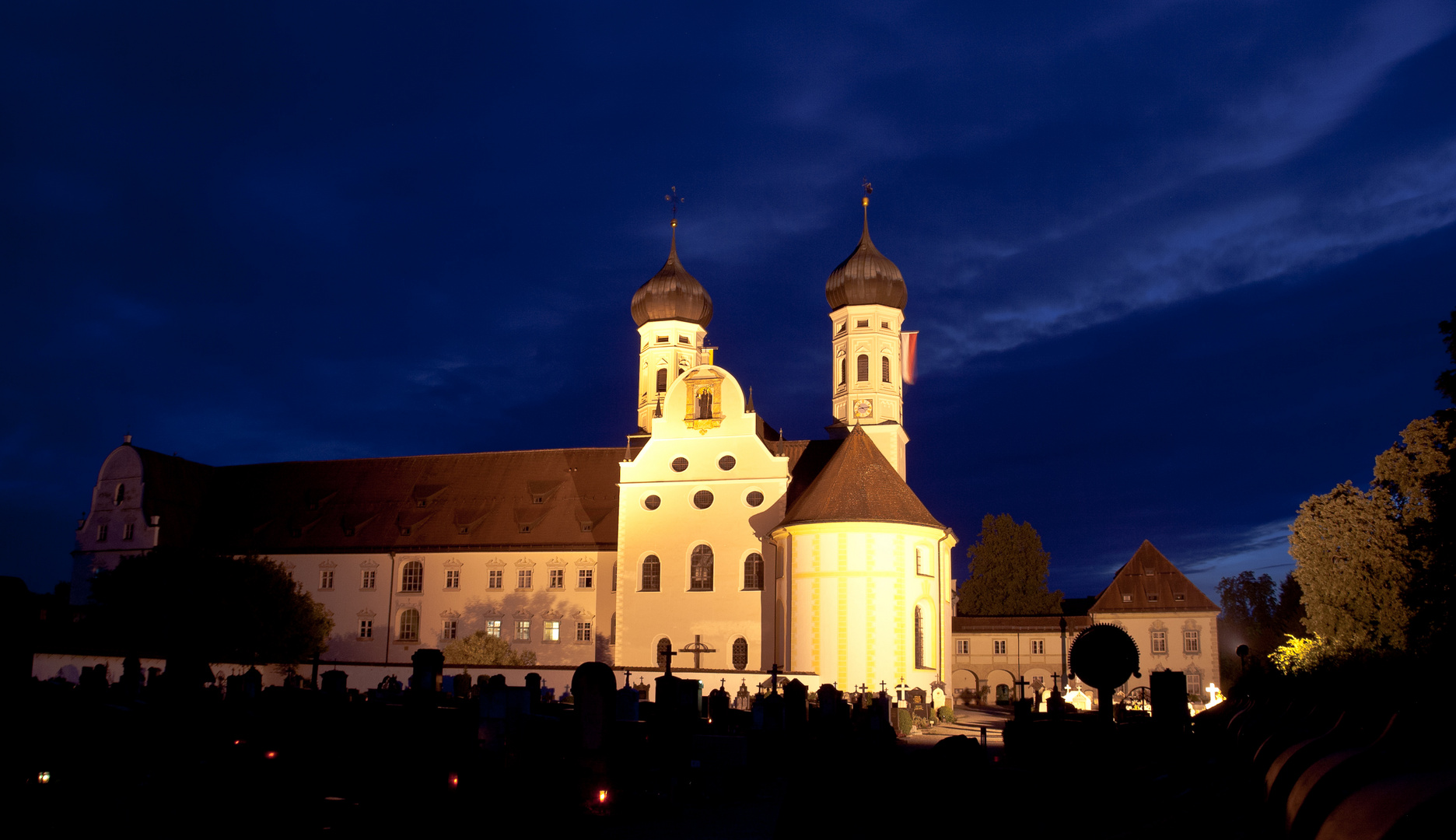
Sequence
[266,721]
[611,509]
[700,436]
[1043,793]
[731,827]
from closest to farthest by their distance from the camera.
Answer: [1043,793]
[731,827]
[266,721]
[700,436]
[611,509]

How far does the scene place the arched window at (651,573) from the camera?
162ft

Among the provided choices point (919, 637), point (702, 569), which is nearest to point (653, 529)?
point (702, 569)

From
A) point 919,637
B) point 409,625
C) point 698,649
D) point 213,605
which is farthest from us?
point 409,625

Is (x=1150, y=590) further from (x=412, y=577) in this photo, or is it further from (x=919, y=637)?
(x=412, y=577)

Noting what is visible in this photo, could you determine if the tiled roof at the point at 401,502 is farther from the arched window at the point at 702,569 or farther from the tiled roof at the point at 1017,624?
the tiled roof at the point at 1017,624

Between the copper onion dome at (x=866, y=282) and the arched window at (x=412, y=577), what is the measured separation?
25.0m

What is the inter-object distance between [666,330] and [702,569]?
18358 mm

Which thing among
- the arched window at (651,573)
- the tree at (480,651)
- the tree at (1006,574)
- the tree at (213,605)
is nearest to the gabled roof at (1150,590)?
the tree at (1006,574)

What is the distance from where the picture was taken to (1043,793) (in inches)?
396

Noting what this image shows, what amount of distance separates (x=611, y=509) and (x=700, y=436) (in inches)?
292

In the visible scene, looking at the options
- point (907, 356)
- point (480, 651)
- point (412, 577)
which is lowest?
point (480, 651)

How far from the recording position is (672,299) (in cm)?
6306

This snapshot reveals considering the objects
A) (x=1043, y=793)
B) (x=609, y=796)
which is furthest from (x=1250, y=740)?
(x=609, y=796)

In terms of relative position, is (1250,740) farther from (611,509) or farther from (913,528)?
(611,509)
